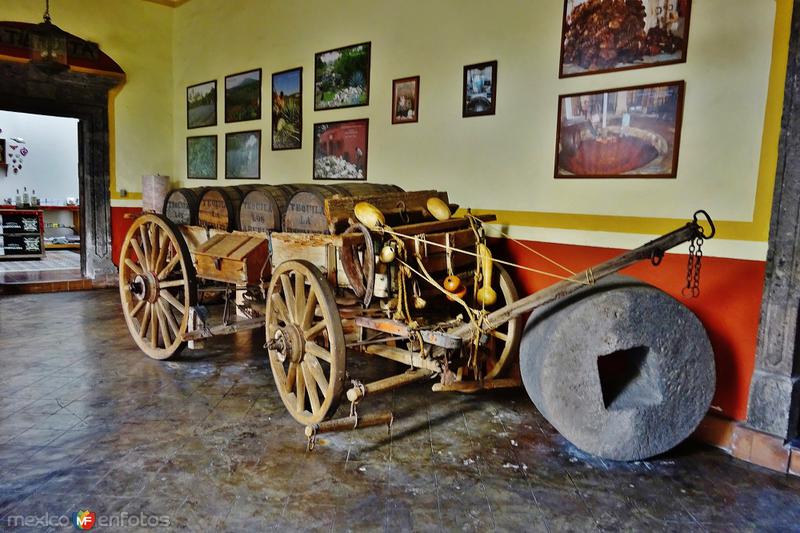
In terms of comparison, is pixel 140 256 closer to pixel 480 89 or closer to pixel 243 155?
pixel 243 155

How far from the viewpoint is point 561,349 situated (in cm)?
311

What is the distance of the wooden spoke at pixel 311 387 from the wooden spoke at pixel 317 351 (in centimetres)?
11

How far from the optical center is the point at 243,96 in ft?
24.2

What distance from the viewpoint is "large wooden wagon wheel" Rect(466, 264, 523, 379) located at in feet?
13.5

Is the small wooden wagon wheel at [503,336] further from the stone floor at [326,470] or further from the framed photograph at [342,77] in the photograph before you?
the framed photograph at [342,77]

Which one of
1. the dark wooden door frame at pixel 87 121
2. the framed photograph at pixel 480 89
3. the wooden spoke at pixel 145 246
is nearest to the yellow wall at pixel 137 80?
the dark wooden door frame at pixel 87 121

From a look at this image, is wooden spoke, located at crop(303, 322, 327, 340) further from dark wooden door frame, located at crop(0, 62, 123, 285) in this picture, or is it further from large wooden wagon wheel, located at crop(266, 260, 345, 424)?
dark wooden door frame, located at crop(0, 62, 123, 285)

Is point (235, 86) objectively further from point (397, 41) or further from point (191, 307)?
point (191, 307)

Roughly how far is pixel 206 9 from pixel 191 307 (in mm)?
5697

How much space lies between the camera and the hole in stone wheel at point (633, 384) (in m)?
3.14

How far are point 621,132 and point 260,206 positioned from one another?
2795mm

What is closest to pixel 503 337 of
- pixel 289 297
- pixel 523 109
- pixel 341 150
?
pixel 289 297

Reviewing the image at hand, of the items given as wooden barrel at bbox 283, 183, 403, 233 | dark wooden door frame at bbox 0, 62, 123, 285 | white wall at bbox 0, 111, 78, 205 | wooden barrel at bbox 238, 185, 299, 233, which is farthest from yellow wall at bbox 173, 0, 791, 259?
white wall at bbox 0, 111, 78, 205

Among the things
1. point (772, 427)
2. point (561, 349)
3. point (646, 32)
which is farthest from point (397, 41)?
point (772, 427)
